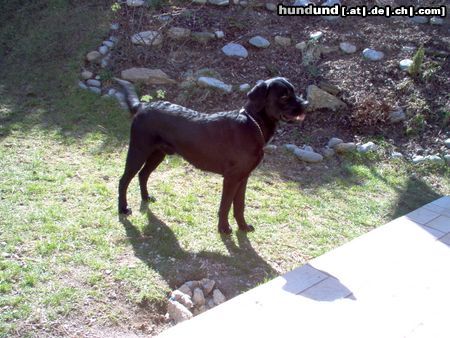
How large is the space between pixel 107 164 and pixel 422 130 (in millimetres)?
4260

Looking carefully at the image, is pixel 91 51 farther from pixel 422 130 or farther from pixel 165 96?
pixel 422 130

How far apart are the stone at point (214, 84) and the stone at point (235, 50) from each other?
2.59 ft

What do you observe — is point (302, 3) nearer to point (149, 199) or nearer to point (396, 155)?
point (396, 155)

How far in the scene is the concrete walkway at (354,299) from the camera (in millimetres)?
2584

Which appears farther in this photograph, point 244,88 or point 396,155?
point 244,88

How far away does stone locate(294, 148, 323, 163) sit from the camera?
18.1 feet

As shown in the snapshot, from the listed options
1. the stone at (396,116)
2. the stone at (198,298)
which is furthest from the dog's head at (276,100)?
the stone at (396,116)

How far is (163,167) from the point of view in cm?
520

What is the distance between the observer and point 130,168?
400 cm

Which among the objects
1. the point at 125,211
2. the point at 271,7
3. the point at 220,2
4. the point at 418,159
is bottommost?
the point at 418,159

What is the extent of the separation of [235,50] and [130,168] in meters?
3.93

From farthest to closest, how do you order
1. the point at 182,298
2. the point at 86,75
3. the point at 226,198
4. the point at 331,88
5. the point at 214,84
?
1. the point at 86,75
2. the point at 214,84
3. the point at 331,88
4. the point at 226,198
5. the point at 182,298

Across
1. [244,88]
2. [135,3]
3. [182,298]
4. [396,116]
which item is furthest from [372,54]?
[182,298]

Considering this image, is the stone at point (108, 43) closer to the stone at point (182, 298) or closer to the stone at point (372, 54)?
the stone at point (372, 54)
